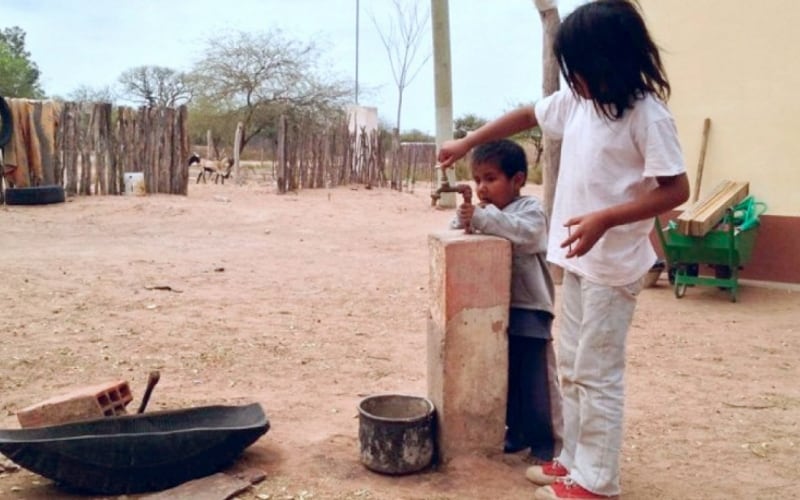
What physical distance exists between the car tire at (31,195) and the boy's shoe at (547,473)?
450 inches

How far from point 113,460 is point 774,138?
624 cm

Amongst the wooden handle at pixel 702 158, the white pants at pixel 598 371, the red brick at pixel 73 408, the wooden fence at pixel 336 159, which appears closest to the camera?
the white pants at pixel 598 371

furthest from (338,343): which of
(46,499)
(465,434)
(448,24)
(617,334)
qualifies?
(448,24)

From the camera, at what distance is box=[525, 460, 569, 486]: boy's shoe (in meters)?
2.83

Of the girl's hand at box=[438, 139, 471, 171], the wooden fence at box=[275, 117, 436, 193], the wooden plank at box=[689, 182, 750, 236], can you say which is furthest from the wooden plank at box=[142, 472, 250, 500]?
the wooden fence at box=[275, 117, 436, 193]

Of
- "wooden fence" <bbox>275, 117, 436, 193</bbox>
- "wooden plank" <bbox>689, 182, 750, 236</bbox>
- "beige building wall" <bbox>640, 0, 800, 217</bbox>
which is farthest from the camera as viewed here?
"wooden fence" <bbox>275, 117, 436, 193</bbox>

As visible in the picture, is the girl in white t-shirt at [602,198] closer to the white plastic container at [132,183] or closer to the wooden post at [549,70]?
the wooden post at [549,70]

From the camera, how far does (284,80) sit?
94.1ft

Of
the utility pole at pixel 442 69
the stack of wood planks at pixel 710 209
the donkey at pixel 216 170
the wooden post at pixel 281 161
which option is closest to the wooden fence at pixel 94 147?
the wooden post at pixel 281 161

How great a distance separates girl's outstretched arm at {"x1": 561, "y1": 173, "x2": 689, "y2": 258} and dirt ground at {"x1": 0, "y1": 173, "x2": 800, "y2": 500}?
3.47 feet

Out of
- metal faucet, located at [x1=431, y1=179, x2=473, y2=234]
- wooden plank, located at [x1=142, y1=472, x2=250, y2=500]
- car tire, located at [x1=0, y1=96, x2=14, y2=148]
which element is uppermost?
car tire, located at [x1=0, y1=96, x2=14, y2=148]

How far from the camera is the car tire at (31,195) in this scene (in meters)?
12.4

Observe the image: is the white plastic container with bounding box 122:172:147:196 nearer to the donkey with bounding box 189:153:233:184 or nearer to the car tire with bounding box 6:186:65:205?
the car tire with bounding box 6:186:65:205

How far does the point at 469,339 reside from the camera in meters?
2.98
